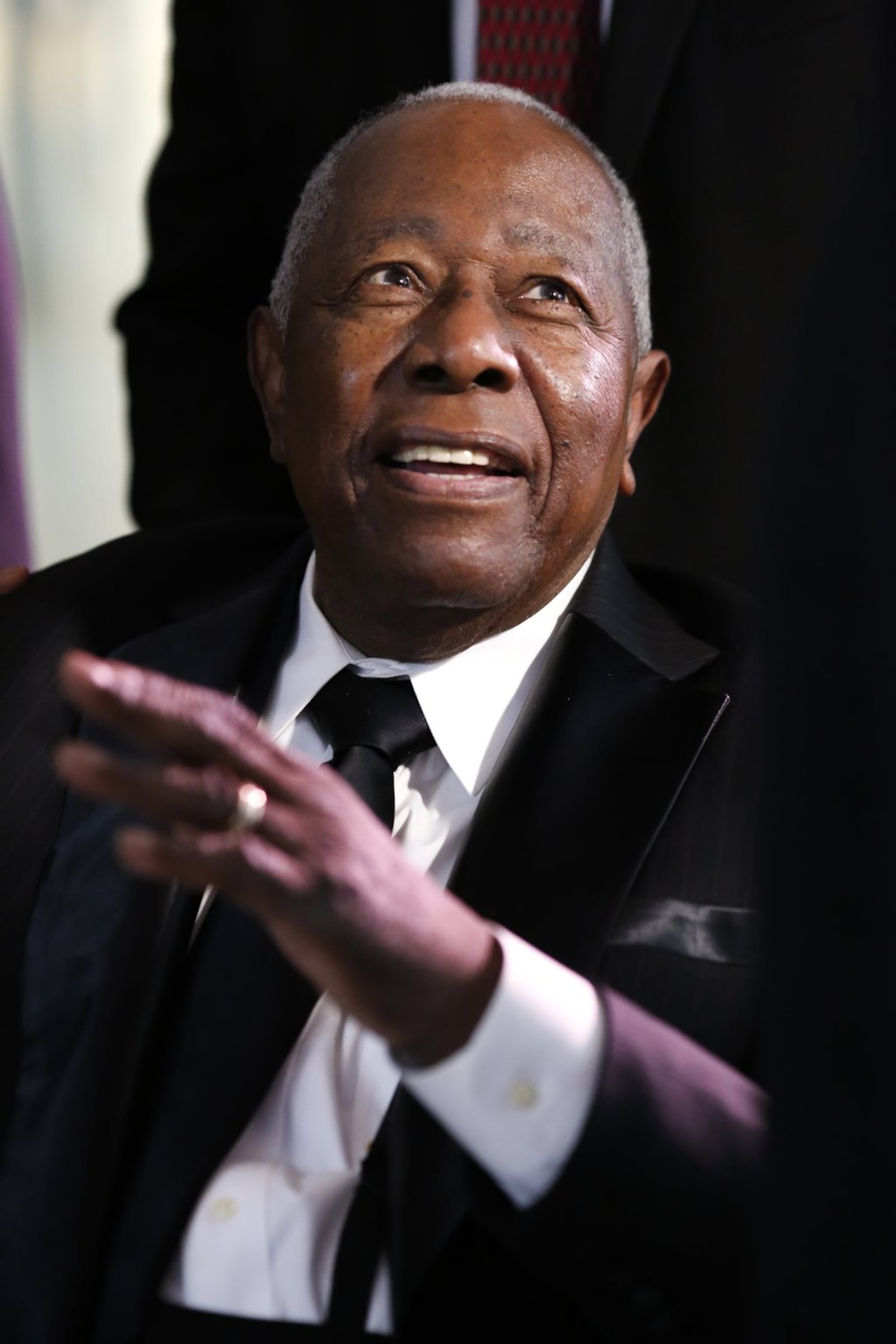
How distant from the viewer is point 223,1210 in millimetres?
1211

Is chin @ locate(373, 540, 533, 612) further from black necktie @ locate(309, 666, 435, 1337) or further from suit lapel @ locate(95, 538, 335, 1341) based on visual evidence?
suit lapel @ locate(95, 538, 335, 1341)

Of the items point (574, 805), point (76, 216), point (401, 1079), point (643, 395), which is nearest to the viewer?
point (401, 1079)

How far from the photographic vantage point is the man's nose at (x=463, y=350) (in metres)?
1.40

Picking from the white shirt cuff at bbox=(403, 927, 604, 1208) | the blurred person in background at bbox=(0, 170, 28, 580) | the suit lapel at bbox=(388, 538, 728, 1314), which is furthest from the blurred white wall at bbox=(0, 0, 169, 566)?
the white shirt cuff at bbox=(403, 927, 604, 1208)

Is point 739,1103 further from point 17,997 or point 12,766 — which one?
point 12,766

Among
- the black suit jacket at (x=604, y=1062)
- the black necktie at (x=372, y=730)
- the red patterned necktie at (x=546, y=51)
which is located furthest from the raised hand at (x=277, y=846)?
the red patterned necktie at (x=546, y=51)

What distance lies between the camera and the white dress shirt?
3.23 feet

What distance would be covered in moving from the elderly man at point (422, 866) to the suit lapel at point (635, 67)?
8.8 inches

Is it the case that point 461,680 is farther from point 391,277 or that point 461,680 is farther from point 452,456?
point 391,277

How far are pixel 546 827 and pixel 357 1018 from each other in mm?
389

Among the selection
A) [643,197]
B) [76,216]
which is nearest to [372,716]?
[643,197]

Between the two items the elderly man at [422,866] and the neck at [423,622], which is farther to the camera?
the neck at [423,622]

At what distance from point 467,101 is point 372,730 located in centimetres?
59

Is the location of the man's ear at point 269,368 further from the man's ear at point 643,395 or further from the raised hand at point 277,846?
the raised hand at point 277,846
